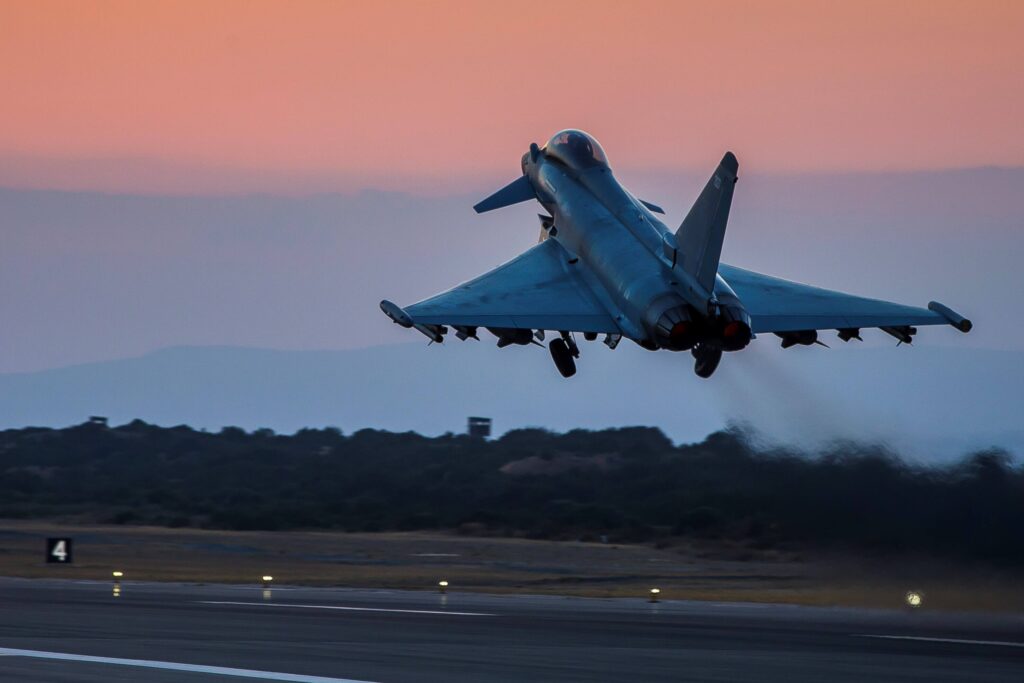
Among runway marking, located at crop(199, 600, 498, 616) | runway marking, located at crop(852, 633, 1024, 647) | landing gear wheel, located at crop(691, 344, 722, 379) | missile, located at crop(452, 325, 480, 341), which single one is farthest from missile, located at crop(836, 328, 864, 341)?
runway marking, located at crop(199, 600, 498, 616)

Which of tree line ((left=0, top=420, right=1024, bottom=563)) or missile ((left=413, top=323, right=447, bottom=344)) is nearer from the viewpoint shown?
tree line ((left=0, top=420, right=1024, bottom=563))

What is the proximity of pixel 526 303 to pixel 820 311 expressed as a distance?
251 inches

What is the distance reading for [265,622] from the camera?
90.3 ft

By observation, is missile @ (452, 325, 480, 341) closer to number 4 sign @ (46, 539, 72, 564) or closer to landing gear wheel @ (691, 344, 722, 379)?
landing gear wheel @ (691, 344, 722, 379)

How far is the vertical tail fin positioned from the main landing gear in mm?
5576

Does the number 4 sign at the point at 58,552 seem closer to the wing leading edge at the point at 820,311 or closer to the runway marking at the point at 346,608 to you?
the runway marking at the point at 346,608

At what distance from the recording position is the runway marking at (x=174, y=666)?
64.9ft

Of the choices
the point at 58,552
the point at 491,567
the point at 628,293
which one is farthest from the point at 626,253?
the point at 58,552

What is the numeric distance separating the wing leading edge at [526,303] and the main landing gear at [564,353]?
1175mm

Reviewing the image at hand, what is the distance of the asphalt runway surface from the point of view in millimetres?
20531

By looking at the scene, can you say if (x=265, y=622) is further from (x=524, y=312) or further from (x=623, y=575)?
(x=623, y=575)

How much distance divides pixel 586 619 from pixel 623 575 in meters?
17.3

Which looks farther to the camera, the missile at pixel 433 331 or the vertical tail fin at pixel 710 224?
the missile at pixel 433 331

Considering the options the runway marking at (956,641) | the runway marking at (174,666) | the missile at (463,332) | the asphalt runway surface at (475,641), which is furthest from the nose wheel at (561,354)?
the runway marking at (174,666)
